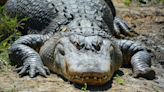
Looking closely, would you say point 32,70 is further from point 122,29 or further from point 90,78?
point 122,29

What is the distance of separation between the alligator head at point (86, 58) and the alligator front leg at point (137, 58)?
0.27m

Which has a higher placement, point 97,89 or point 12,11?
point 12,11

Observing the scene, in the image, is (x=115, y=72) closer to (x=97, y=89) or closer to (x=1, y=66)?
(x=97, y=89)

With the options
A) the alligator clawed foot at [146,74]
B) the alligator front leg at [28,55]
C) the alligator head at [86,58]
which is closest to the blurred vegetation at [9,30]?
the alligator front leg at [28,55]

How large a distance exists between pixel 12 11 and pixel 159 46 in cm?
260

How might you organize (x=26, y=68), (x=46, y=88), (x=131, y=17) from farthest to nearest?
(x=131, y=17)
(x=26, y=68)
(x=46, y=88)

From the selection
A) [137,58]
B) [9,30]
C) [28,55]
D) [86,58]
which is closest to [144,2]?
[137,58]

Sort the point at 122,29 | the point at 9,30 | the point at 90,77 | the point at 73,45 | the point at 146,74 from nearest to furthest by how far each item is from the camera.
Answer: the point at 90,77 → the point at 73,45 → the point at 146,74 → the point at 9,30 → the point at 122,29

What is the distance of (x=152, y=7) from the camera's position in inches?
409

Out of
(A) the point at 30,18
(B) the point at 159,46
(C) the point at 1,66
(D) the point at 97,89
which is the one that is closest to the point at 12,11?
(A) the point at 30,18

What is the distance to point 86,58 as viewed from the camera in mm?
6000

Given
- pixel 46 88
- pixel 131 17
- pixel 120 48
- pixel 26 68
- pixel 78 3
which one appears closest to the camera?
pixel 46 88

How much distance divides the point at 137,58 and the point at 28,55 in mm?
1566

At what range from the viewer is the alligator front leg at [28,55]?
6461 mm
